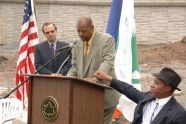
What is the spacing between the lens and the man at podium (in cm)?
657

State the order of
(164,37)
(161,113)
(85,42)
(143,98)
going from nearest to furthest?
(161,113), (143,98), (85,42), (164,37)

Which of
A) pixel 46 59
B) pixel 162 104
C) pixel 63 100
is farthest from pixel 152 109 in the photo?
pixel 46 59

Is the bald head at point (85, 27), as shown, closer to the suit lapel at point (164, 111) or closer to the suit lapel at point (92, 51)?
the suit lapel at point (92, 51)

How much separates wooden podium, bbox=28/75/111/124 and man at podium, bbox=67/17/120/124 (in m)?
0.54

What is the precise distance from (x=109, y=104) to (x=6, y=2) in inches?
614

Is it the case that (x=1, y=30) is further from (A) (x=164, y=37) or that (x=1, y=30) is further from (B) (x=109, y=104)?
(B) (x=109, y=104)

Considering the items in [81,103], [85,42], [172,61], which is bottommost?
[172,61]

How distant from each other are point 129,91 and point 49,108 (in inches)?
32.1

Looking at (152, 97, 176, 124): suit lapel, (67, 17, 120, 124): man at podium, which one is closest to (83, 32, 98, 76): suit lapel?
(67, 17, 120, 124): man at podium

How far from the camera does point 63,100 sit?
18.9ft

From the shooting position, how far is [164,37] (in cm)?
2175

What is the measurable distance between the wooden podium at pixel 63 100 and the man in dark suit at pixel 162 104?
589mm

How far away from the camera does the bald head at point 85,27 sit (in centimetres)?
640

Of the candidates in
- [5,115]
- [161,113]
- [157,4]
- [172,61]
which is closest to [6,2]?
[157,4]
